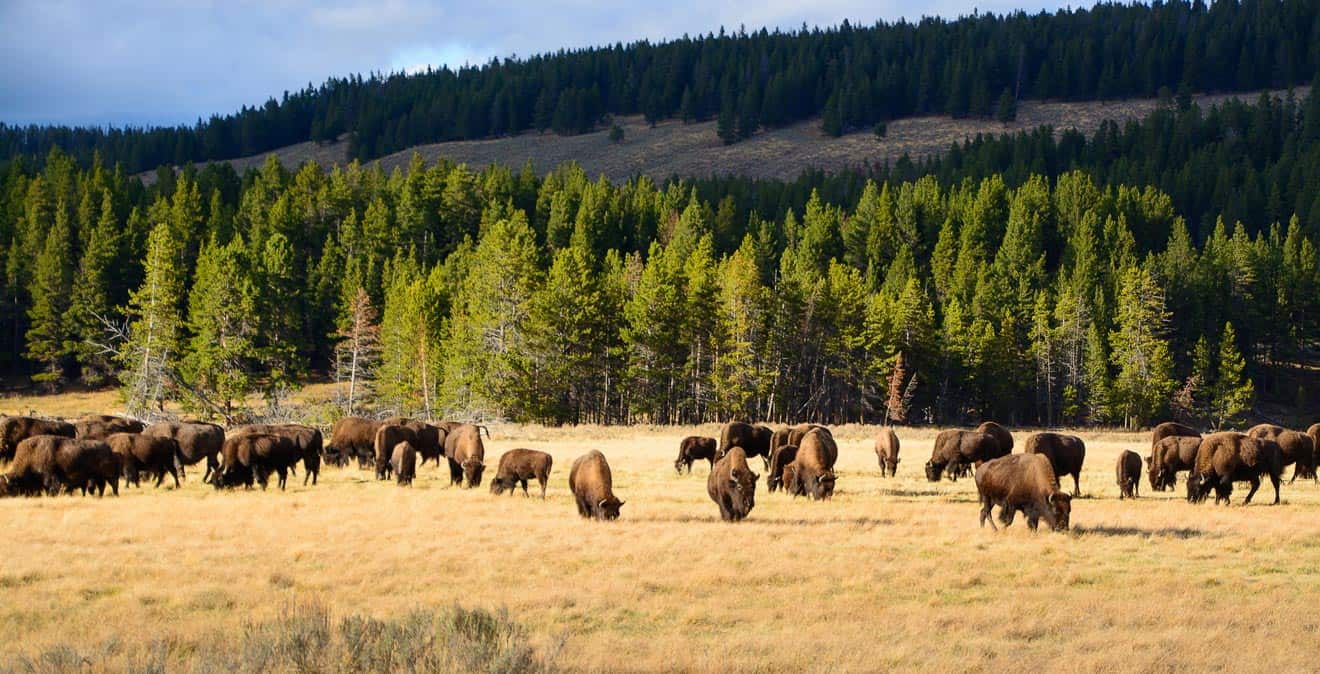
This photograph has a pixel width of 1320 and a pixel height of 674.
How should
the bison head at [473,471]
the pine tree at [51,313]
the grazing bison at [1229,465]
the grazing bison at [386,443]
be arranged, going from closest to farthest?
the grazing bison at [1229,465]
the bison head at [473,471]
the grazing bison at [386,443]
the pine tree at [51,313]

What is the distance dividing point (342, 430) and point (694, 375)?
3660 cm

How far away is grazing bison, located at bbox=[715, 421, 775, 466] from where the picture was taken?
36.0 metres

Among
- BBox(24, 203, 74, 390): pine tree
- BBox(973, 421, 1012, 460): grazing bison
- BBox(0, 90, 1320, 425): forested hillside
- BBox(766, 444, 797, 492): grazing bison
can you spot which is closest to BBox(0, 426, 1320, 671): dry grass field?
BBox(766, 444, 797, 492): grazing bison

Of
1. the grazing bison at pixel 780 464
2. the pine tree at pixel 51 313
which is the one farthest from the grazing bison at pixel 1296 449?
the pine tree at pixel 51 313

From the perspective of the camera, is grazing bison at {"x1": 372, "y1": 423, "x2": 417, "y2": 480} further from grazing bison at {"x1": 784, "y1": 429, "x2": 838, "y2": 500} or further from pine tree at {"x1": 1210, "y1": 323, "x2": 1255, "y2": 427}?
pine tree at {"x1": 1210, "y1": 323, "x2": 1255, "y2": 427}

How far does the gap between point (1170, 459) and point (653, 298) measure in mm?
41734

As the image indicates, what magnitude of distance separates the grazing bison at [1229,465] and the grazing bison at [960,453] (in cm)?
636

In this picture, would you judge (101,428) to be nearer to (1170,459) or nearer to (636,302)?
(1170,459)

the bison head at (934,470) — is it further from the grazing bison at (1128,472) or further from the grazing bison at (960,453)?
the grazing bison at (1128,472)

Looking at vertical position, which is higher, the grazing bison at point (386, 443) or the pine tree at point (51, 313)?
the pine tree at point (51, 313)

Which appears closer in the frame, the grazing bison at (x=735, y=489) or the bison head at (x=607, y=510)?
the bison head at (x=607, y=510)

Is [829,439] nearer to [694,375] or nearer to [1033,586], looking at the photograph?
[1033,586]

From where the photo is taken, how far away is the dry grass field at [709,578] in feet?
38.9

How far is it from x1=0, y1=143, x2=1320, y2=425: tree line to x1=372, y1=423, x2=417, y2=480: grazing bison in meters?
24.1
